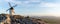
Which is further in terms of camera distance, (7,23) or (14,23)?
(14,23)

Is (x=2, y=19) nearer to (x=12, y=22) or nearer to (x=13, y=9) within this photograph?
(x=12, y=22)

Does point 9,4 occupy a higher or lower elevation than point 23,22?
higher

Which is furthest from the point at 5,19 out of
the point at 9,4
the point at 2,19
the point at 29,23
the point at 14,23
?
the point at 9,4

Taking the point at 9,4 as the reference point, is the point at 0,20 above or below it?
below

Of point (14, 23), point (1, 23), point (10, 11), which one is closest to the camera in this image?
point (1, 23)

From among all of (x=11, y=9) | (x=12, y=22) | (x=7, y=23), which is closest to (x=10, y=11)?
(x=11, y=9)

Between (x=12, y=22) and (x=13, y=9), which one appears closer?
(x=12, y=22)

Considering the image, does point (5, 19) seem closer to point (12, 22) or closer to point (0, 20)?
point (0, 20)

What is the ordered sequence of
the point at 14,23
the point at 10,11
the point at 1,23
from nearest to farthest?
the point at 1,23 → the point at 14,23 → the point at 10,11

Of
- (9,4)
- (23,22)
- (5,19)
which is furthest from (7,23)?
(9,4)
